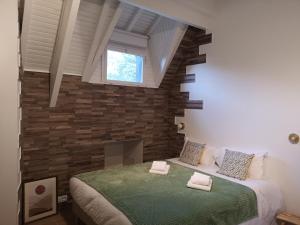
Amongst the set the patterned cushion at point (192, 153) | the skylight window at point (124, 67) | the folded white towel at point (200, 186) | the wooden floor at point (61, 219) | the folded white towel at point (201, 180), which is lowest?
the wooden floor at point (61, 219)

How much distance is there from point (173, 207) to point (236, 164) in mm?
1300

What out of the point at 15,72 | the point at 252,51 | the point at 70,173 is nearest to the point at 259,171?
the point at 252,51

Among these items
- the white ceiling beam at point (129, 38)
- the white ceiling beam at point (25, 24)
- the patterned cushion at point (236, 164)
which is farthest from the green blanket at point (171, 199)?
the white ceiling beam at point (129, 38)

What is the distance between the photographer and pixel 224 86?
351 centimetres

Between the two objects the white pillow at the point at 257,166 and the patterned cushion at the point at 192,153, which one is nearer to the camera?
the white pillow at the point at 257,166

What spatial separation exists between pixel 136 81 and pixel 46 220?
7.88 feet

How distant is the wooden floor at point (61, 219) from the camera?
9.52 ft

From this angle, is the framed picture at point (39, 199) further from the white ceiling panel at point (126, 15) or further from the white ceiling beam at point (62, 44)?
the white ceiling panel at point (126, 15)

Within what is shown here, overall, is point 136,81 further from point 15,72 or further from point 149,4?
point 15,72

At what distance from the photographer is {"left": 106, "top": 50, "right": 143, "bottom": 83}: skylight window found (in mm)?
3712

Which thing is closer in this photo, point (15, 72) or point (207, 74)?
point (15, 72)

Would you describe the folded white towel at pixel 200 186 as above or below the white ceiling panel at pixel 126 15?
below

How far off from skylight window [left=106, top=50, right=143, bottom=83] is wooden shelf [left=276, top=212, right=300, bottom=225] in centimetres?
274

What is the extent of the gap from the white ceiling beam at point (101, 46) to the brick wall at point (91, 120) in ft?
0.51
